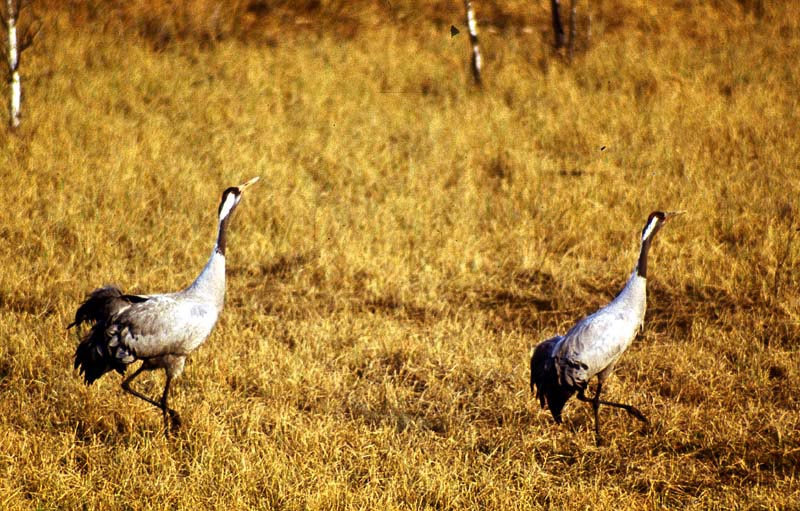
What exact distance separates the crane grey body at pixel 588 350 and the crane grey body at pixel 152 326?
2129 mm

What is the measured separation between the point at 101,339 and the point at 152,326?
337 mm

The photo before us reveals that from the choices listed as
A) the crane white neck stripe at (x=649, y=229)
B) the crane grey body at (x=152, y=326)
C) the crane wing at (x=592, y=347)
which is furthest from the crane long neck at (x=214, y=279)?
the crane white neck stripe at (x=649, y=229)

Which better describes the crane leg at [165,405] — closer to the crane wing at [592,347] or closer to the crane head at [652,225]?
the crane wing at [592,347]

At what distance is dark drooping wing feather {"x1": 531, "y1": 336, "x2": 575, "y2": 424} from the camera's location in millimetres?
5590

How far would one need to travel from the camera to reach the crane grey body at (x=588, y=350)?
18.3 feet

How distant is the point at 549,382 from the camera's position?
5633mm

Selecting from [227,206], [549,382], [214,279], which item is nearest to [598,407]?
[549,382]

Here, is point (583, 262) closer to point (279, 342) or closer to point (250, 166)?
point (279, 342)

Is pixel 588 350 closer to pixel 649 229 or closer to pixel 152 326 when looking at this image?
pixel 649 229

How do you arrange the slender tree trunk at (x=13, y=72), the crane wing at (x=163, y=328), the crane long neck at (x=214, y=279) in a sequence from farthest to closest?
the slender tree trunk at (x=13, y=72) → the crane long neck at (x=214, y=279) → the crane wing at (x=163, y=328)

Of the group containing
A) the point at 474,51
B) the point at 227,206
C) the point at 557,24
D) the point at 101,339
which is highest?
the point at 557,24

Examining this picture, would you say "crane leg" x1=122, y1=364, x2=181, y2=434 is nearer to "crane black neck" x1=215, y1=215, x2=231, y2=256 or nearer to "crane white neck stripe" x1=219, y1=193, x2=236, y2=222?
"crane black neck" x1=215, y1=215, x2=231, y2=256

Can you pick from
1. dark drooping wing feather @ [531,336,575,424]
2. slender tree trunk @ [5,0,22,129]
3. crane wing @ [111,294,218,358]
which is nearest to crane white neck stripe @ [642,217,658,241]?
dark drooping wing feather @ [531,336,575,424]

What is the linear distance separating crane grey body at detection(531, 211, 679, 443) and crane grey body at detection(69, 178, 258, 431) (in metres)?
2.13
